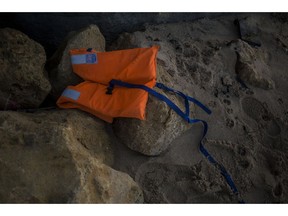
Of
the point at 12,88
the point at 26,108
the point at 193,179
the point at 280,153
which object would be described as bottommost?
the point at 193,179

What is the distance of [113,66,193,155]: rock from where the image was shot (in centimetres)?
280

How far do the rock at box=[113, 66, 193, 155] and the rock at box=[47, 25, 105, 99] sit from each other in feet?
2.22

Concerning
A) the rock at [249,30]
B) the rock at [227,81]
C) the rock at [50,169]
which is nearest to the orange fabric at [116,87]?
the rock at [50,169]

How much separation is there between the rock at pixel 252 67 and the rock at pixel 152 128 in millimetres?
1034

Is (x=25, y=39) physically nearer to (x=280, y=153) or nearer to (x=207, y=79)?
(x=207, y=79)

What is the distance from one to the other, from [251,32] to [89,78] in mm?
2224

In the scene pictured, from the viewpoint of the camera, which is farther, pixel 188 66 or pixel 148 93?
pixel 188 66

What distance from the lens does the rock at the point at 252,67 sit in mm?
3435

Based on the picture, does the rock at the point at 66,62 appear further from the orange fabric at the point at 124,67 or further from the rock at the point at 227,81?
the rock at the point at 227,81

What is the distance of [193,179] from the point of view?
2836 mm

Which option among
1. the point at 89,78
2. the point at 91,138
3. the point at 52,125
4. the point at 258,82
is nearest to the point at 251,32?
the point at 258,82

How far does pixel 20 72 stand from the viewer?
277 centimetres

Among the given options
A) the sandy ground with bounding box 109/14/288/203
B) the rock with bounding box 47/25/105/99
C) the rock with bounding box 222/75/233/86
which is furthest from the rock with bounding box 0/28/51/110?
the rock with bounding box 222/75/233/86

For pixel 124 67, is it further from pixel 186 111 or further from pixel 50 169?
pixel 50 169
